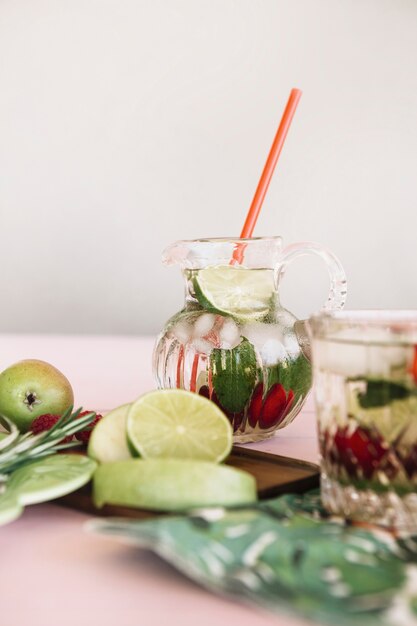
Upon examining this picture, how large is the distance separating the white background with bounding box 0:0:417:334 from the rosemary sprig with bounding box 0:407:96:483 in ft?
5.96

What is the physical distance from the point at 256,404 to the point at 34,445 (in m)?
0.30

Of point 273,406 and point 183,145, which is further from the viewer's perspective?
point 183,145

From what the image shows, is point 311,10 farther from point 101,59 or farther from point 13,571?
point 13,571

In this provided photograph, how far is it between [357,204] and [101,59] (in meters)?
0.98

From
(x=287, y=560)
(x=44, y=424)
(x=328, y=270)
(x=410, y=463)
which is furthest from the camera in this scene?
(x=328, y=270)

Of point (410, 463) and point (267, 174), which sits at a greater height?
point (267, 174)

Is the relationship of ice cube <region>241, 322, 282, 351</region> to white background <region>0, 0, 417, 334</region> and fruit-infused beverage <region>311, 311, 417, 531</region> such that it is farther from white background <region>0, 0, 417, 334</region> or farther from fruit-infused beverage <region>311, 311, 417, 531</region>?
white background <region>0, 0, 417, 334</region>

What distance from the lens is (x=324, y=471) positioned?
26.4 inches

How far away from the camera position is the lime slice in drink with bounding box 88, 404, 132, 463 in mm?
766

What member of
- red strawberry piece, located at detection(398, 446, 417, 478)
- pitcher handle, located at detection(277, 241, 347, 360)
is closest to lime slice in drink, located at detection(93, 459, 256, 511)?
red strawberry piece, located at detection(398, 446, 417, 478)

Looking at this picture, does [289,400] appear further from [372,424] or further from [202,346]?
[372,424]

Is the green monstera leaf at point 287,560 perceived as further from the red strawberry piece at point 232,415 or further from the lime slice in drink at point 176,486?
the red strawberry piece at point 232,415

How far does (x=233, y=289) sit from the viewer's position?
3.27 feet

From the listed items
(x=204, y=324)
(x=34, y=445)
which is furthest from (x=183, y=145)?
(x=34, y=445)
